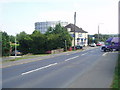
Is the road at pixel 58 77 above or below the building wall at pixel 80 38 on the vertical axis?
below

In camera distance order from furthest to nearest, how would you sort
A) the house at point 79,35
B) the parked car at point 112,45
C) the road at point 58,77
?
the house at point 79,35 < the parked car at point 112,45 < the road at point 58,77

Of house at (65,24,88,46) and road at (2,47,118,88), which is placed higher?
house at (65,24,88,46)

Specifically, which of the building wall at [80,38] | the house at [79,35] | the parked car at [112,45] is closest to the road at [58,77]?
the parked car at [112,45]

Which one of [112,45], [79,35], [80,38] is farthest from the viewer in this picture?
[80,38]

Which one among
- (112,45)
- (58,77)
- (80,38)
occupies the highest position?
(80,38)

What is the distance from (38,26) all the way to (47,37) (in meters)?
134

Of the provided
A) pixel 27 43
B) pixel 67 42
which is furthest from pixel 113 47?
pixel 27 43

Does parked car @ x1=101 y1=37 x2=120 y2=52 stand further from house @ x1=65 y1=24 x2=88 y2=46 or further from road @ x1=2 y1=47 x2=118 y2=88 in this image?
house @ x1=65 y1=24 x2=88 y2=46

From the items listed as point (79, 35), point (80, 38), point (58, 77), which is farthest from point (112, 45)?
point (80, 38)

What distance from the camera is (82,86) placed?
37.7 ft

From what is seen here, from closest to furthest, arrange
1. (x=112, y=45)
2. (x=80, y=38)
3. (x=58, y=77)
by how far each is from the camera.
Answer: (x=58, y=77) → (x=112, y=45) → (x=80, y=38)

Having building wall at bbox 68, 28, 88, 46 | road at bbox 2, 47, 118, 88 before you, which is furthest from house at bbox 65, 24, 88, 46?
road at bbox 2, 47, 118, 88

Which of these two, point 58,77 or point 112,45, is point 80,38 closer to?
point 112,45

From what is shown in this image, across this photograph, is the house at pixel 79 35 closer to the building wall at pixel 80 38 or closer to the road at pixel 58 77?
the building wall at pixel 80 38
